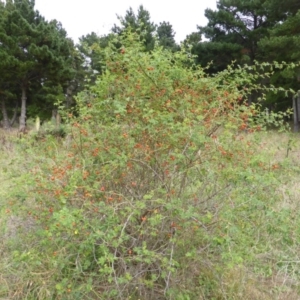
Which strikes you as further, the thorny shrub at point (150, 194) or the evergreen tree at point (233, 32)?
the evergreen tree at point (233, 32)

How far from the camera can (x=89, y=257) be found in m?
2.23

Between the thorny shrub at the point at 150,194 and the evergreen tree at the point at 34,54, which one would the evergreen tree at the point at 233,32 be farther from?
the thorny shrub at the point at 150,194

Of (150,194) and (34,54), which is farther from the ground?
(34,54)

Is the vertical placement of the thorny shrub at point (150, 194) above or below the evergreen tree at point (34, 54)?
below

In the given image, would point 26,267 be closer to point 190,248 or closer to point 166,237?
point 166,237

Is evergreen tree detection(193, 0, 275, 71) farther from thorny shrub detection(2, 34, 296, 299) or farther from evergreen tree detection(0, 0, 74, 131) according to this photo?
thorny shrub detection(2, 34, 296, 299)

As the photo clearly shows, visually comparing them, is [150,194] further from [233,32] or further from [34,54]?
[233,32]

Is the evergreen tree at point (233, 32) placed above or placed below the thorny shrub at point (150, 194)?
above

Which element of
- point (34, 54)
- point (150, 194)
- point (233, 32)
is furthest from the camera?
point (233, 32)

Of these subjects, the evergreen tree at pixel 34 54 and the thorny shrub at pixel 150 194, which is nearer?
the thorny shrub at pixel 150 194

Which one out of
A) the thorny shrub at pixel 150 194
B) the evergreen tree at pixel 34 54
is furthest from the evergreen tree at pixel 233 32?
the thorny shrub at pixel 150 194

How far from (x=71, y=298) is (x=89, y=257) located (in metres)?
0.31

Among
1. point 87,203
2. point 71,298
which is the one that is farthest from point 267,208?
point 71,298

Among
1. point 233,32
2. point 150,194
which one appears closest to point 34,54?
point 233,32
